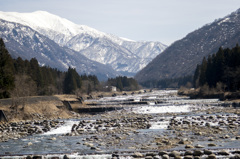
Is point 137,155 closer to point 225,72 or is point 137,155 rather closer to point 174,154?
point 174,154

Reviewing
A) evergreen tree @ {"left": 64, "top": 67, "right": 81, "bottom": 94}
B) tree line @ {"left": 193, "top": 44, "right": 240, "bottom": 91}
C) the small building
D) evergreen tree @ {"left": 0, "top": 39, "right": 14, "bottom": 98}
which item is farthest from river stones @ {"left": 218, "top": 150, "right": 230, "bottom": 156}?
evergreen tree @ {"left": 64, "top": 67, "right": 81, "bottom": 94}

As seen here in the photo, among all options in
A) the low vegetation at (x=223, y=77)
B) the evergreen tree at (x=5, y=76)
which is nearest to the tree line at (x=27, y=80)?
the evergreen tree at (x=5, y=76)

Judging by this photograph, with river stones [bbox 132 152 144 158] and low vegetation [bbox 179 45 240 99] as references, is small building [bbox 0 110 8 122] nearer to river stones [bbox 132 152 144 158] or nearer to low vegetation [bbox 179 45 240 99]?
river stones [bbox 132 152 144 158]

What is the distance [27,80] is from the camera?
99438 mm

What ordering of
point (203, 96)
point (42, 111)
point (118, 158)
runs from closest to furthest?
point (118, 158) < point (42, 111) < point (203, 96)

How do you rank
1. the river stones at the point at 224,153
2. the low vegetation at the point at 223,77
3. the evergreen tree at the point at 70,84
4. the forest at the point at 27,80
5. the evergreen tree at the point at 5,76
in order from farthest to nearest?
the evergreen tree at the point at 70,84 → the low vegetation at the point at 223,77 → the forest at the point at 27,80 → the evergreen tree at the point at 5,76 → the river stones at the point at 224,153

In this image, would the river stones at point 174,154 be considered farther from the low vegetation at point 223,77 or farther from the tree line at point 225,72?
the tree line at point 225,72

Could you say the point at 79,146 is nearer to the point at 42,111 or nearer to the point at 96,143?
the point at 96,143

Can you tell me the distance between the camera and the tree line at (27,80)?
255 feet

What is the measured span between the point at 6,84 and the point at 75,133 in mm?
40122

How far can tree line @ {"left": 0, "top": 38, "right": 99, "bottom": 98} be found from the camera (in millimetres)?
77625

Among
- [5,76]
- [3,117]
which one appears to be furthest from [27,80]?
[3,117]

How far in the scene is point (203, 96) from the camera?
123 meters

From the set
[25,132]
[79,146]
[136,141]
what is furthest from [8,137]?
[136,141]
